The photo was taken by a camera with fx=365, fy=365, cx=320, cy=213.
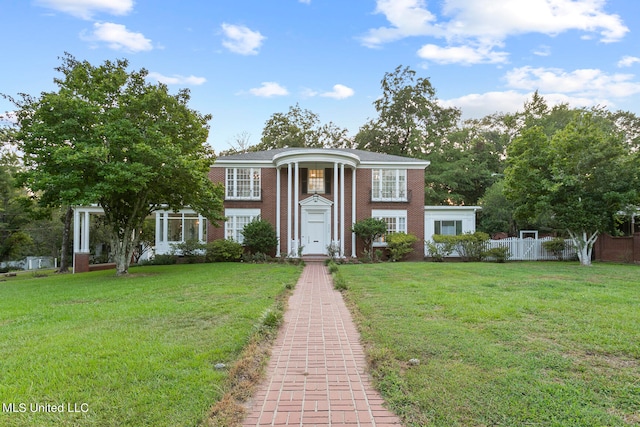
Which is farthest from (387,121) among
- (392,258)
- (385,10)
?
(385,10)

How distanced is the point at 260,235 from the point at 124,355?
14225 millimetres

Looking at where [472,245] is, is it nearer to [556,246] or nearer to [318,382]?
[556,246]

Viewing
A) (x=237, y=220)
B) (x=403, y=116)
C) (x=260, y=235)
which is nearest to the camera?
(x=260, y=235)

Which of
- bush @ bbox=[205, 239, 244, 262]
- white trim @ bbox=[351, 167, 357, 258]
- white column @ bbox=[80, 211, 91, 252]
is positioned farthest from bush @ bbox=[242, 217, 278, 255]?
white column @ bbox=[80, 211, 91, 252]

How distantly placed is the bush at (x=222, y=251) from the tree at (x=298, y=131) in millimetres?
16857

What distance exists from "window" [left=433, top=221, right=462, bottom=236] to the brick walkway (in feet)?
52.1

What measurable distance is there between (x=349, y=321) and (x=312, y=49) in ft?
44.6

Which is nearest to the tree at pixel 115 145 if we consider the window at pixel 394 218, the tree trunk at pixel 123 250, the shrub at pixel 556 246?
the tree trunk at pixel 123 250

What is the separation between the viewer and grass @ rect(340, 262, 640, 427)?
2.93 m

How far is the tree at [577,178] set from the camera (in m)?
15.3

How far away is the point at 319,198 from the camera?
65.0 feet

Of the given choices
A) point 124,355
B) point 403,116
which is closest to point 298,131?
point 403,116

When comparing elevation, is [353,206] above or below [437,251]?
above

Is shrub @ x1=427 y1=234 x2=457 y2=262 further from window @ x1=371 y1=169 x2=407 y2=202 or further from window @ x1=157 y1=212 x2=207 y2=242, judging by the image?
window @ x1=157 y1=212 x2=207 y2=242
